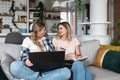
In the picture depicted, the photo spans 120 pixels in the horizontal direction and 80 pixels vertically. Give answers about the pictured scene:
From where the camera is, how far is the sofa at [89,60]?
320 cm

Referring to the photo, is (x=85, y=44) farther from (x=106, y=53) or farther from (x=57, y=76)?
(x=57, y=76)

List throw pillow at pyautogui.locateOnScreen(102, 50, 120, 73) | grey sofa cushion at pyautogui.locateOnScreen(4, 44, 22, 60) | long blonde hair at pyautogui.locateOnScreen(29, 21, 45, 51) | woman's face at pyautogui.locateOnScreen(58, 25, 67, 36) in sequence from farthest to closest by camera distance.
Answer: woman's face at pyautogui.locateOnScreen(58, 25, 67, 36), throw pillow at pyautogui.locateOnScreen(102, 50, 120, 73), grey sofa cushion at pyautogui.locateOnScreen(4, 44, 22, 60), long blonde hair at pyautogui.locateOnScreen(29, 21, 45, 51)

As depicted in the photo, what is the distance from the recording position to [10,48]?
344 cm

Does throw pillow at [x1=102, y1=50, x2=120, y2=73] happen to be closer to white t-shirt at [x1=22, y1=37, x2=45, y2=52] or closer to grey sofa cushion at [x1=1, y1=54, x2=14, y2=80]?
white t-shirt at [x1=22, y1=37, x2=45, y2=52]

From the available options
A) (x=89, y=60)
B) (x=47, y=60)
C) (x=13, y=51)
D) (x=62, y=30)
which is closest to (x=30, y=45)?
(x=13, y=51)

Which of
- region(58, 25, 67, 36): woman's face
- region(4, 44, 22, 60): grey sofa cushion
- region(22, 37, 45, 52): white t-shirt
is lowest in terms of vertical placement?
region(4, 44, 22, 60): grey sofa cushion

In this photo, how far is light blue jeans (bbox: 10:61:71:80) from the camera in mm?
3037

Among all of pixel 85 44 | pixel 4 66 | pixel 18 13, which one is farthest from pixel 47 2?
pixel 4 66

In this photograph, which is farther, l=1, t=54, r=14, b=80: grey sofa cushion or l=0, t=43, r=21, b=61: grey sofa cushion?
l=0, t=43, r=21, b=61: grey sofa cushion

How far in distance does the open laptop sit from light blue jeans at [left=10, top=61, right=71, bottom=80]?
0.07m

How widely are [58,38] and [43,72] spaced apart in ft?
2.63

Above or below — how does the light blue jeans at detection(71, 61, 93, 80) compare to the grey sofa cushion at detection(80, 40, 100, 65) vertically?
below

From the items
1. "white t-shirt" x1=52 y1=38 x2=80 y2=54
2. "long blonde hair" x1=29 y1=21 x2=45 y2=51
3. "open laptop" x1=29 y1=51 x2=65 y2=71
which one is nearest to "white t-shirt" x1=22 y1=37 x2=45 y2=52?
"long blonde hair" x1=29 y1=21 x2=45 y2=51

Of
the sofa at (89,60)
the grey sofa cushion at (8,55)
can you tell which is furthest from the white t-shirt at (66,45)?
the grey sofa cushion at (8,55)
